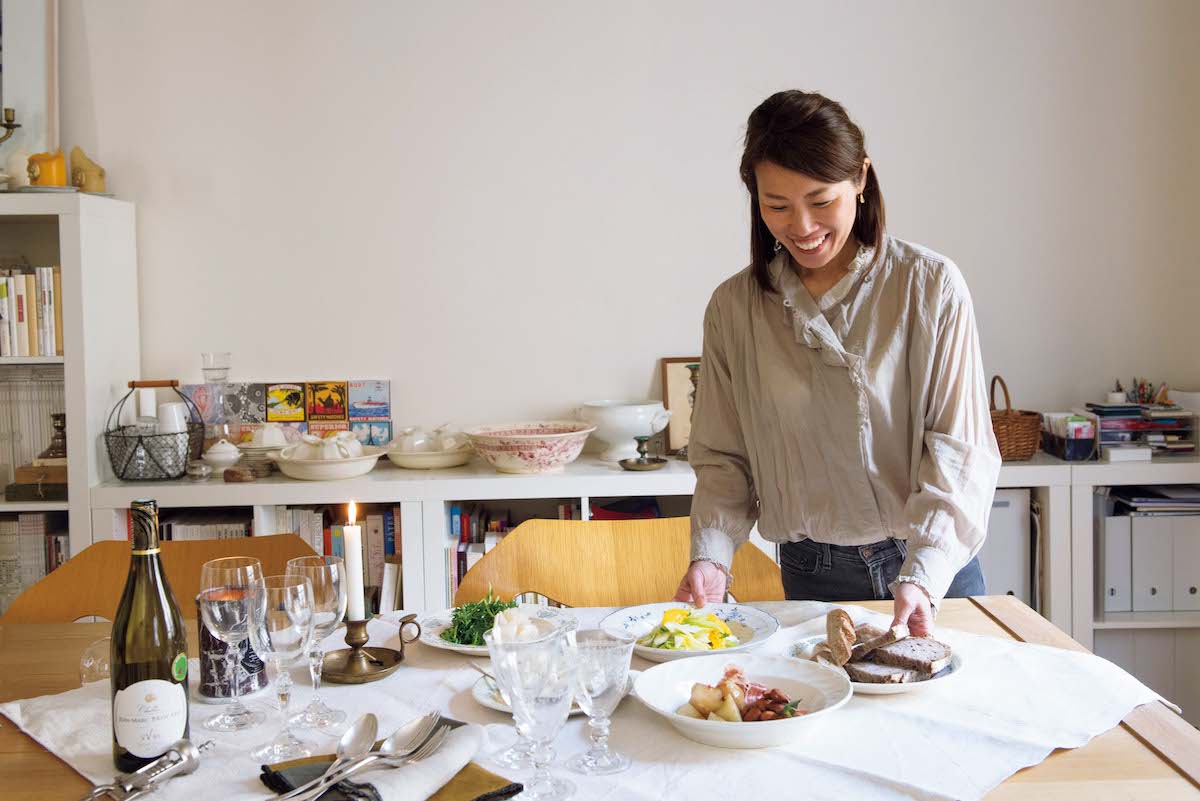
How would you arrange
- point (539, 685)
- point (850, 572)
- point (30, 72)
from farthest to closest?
point (30, 72), point (850, 572), point (539, 685)

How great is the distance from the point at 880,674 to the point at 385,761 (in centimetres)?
58

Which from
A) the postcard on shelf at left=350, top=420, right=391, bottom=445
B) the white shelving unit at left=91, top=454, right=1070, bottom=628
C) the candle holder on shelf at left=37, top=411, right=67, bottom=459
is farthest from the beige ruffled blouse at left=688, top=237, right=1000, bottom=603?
the candle holder on shelf at left=37, top=411, right=67, bottom=459

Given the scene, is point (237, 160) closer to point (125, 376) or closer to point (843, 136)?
point (125, 376)

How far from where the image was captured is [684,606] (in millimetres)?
1623

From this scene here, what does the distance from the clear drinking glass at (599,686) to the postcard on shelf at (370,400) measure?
2187mm

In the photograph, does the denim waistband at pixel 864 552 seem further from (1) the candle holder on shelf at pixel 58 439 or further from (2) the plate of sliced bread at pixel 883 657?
(1) the candle holder on shelf at pixel 58 439

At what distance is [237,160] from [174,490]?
100cm

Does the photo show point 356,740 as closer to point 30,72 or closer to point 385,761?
point 385,761

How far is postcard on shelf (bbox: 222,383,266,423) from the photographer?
3.25 m

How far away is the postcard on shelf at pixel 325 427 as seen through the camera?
3250 millimetres

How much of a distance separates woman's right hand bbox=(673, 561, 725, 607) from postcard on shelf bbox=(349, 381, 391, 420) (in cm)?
176

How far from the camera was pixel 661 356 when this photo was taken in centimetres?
327

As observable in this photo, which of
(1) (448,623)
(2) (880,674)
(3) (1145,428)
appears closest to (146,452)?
(1) (448,623)

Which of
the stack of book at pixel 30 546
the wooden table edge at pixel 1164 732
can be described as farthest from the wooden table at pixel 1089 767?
the stack of book at pixel 30 546
